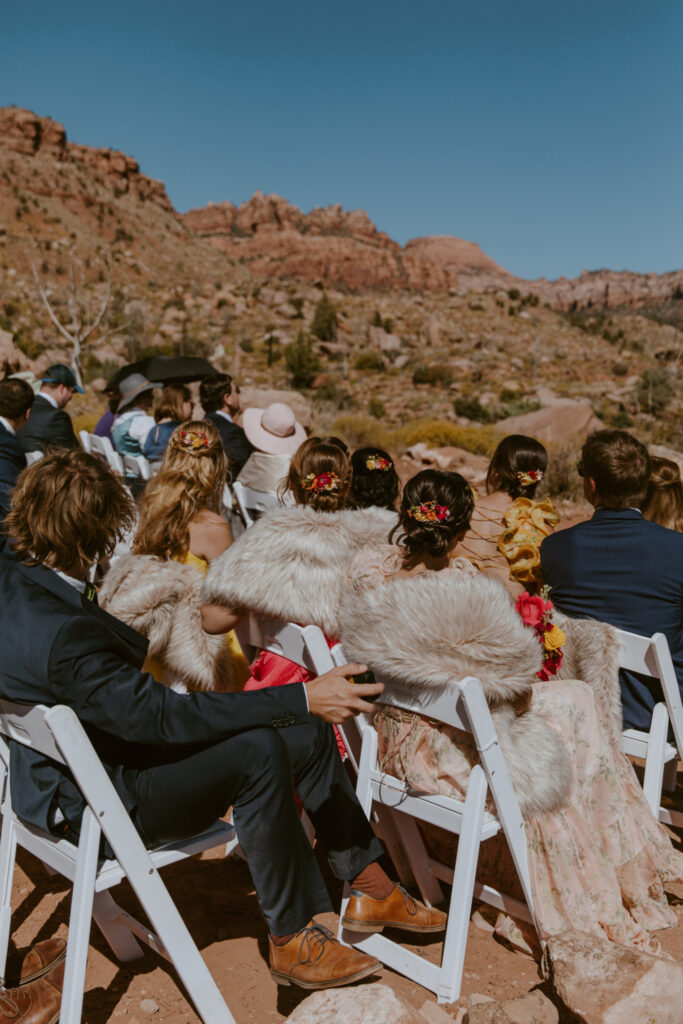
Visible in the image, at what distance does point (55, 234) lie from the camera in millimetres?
43469

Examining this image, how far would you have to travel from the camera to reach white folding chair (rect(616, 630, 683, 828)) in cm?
255

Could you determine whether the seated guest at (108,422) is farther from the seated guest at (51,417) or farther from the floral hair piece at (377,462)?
the floral hair piece at (377,462)

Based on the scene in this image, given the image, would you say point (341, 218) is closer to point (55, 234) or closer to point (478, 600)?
point (55, 234)

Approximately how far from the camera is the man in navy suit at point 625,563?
2.80m

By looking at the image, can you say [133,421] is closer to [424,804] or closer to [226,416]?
[226,416]

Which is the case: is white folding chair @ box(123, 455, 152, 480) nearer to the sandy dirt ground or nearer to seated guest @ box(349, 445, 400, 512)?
seated guest @ box(349, 445, 400, 512)

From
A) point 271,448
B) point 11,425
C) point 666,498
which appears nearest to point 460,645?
point 666,498

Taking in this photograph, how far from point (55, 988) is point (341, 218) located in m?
110

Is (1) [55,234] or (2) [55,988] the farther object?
(1) [55,234]

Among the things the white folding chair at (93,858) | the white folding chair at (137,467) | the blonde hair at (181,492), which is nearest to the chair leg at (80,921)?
the white folding chair at (93,858)

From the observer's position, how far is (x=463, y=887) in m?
2.06

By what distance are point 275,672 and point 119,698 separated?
0.87 meters

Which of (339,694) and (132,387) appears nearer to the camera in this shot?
(339,694)

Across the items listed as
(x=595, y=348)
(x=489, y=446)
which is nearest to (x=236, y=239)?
(x=595, y=348)
